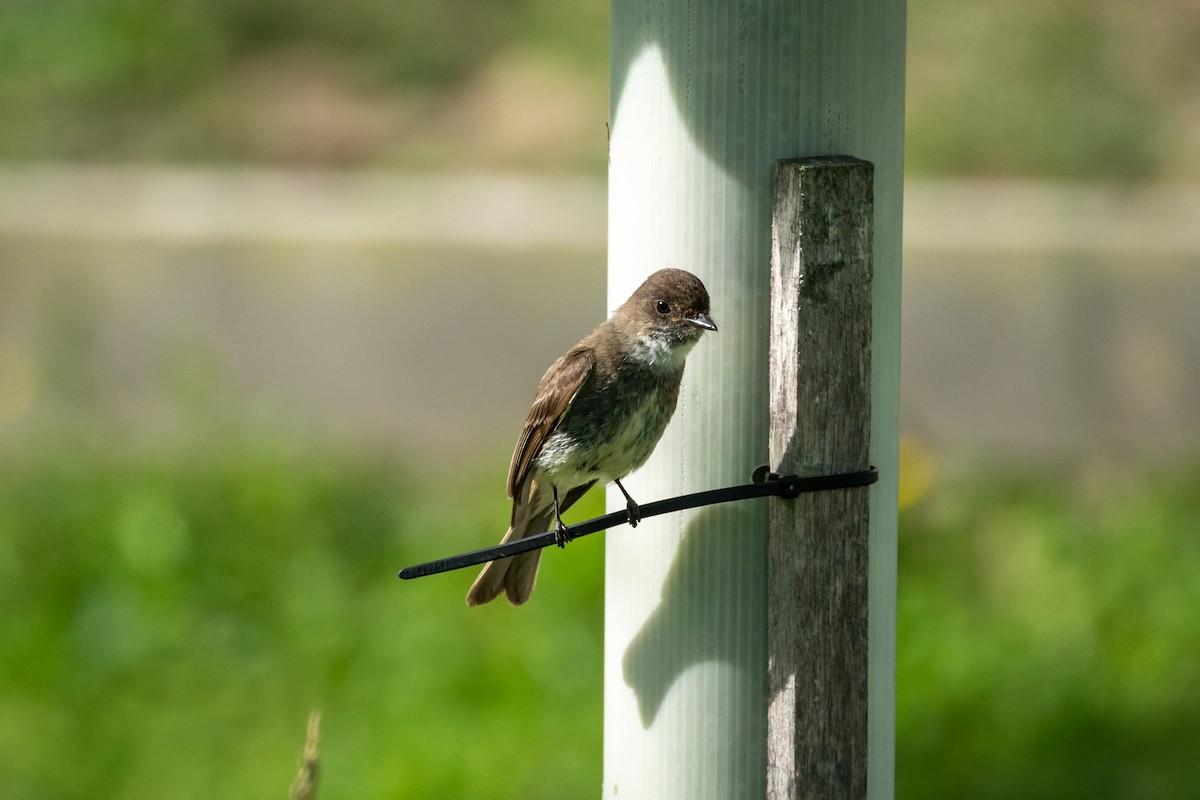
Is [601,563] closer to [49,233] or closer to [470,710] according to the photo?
[470,710]

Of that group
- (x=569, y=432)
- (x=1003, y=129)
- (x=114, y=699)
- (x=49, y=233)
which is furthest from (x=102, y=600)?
(x=1003, y=129)

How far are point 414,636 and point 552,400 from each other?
2794 mm

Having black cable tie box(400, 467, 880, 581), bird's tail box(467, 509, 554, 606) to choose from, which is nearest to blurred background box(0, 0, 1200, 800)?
bird's tail box(467, 509, 554, 606)

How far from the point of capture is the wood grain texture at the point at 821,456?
11.3 ft

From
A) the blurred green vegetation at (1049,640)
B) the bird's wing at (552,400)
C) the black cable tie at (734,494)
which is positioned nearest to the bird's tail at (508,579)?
the bird's wing at (552,400)

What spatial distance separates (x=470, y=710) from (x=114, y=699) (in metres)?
1.42

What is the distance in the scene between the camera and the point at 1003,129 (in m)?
9.58

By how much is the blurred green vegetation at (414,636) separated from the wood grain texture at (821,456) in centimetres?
238

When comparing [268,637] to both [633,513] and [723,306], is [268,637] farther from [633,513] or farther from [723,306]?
[723,306]

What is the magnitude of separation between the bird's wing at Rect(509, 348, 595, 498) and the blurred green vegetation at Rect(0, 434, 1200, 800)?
1.98 m

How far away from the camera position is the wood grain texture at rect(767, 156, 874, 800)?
3459mm

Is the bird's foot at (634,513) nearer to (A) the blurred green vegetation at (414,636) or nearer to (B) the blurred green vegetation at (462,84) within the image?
(A) the blurred green vegetation at (414,636)

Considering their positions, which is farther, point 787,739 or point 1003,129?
point 1003,129

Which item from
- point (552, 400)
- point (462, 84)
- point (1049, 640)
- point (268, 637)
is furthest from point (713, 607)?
point (462, 84)
